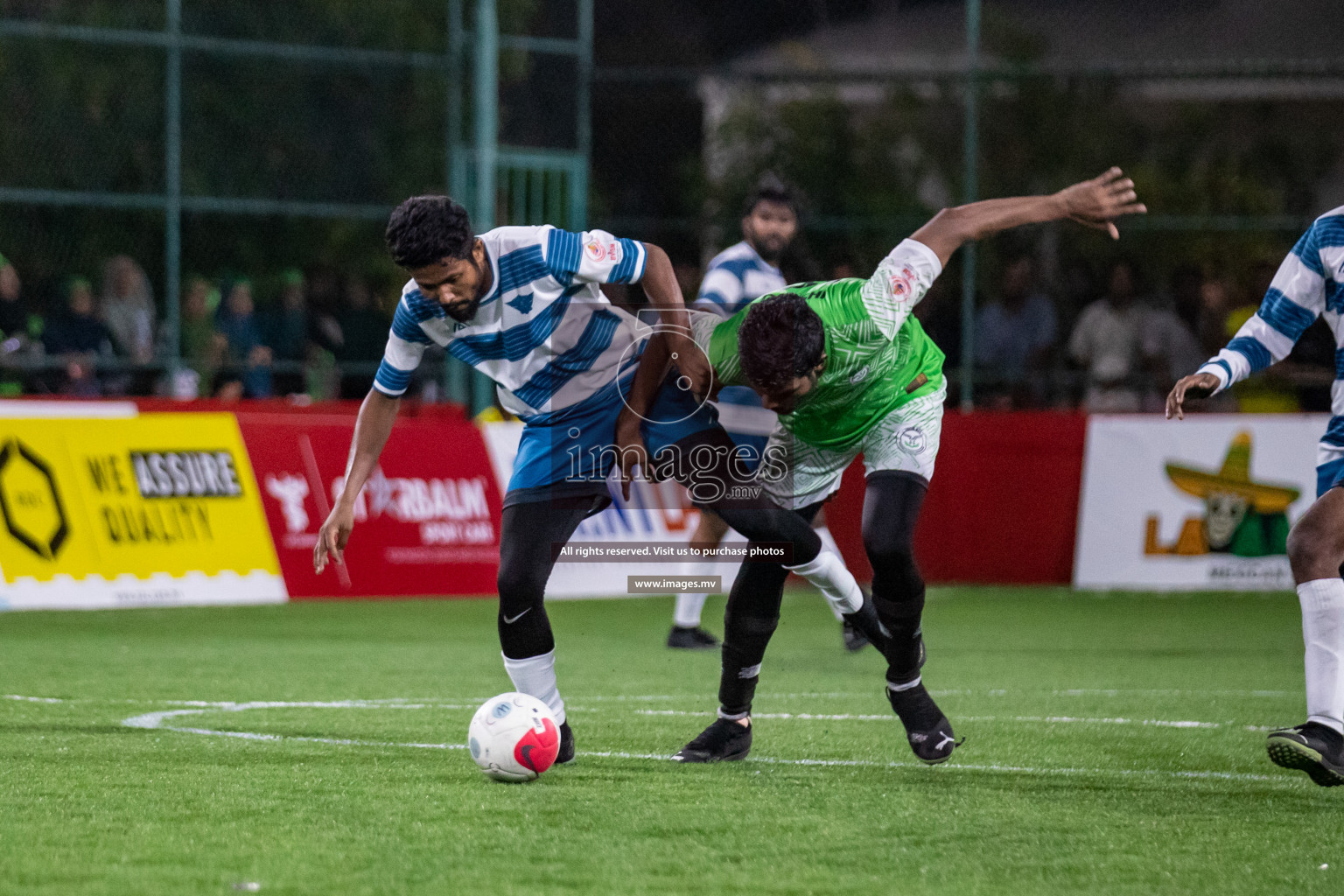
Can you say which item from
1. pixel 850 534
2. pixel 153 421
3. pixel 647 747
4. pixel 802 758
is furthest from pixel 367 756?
pixel 850 534

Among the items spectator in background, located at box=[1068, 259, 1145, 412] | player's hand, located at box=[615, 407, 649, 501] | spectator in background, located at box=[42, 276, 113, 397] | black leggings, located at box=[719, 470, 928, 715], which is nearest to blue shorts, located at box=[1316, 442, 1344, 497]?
black leggings, located at box=[719, 470, 928, 715]

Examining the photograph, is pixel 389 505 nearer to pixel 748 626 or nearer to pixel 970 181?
pixel 970 181

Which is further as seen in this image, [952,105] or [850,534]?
[952,105]

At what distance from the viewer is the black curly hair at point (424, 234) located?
5.66 meters

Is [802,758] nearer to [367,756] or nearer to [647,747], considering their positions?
[647,747]

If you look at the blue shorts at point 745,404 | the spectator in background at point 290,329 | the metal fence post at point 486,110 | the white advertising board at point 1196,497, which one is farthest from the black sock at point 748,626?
the metal fence post at point 486,110

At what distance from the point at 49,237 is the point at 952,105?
8.04m

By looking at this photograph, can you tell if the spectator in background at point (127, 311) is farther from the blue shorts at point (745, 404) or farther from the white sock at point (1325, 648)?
the white sock at point (1325, 648)

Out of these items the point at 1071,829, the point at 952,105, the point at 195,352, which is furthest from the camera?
the point at 952,105

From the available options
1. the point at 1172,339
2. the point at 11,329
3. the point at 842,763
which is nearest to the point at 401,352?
the point at 842,763

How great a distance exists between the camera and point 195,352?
15281 millimetres

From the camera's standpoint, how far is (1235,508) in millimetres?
14234

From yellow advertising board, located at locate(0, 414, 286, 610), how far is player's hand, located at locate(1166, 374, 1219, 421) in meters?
8.06

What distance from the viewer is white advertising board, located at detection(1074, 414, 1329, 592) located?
46.4 ft
